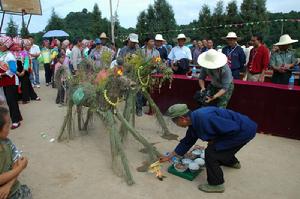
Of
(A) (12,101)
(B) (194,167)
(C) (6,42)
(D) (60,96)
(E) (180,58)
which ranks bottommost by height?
(B) (194,167)

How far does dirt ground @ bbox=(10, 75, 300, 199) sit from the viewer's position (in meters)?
3.70

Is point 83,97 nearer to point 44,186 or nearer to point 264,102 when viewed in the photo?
point 44,186

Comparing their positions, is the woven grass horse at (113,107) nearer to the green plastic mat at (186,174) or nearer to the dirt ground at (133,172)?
the dirt ground at (133,172)

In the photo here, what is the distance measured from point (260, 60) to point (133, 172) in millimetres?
4524

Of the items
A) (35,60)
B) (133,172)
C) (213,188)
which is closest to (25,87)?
(35,60)

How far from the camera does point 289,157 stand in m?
4.71

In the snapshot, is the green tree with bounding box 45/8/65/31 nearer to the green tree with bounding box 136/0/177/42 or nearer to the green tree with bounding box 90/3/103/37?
the green tree with bounding box 90/3/103/37

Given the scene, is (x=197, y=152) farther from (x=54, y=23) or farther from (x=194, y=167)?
(x=54, y=23)

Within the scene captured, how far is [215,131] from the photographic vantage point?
3.53m

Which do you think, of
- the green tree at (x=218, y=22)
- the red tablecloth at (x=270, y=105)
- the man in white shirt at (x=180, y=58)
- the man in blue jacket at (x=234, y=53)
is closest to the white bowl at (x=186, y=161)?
the red tablecloth at (x=270, y=105)

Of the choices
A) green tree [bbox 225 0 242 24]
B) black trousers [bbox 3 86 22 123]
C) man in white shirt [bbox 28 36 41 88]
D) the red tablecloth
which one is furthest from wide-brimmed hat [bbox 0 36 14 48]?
green tree [bbox 225 0 242 24]

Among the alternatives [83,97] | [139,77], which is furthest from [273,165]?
[83,97]

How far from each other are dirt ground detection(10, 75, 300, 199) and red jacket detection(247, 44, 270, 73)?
225 cm

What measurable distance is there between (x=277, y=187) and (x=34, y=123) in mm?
5026
